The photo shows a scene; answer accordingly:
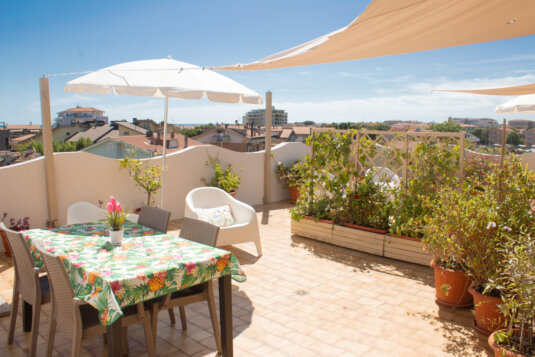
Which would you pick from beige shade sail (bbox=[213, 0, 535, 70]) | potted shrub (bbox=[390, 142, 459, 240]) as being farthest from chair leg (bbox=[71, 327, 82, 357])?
potted shrub (bbox=[390, 142, 459, 240])

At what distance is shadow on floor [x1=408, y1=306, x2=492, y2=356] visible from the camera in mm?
3410

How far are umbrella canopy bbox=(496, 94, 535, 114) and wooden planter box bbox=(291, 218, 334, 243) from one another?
5962 millimetres

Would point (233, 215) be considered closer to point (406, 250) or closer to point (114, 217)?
point (406, 250)

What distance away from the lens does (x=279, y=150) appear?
32.0 ft

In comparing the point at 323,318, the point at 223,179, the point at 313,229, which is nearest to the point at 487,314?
the point at 323,318

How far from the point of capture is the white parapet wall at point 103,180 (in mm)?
5992

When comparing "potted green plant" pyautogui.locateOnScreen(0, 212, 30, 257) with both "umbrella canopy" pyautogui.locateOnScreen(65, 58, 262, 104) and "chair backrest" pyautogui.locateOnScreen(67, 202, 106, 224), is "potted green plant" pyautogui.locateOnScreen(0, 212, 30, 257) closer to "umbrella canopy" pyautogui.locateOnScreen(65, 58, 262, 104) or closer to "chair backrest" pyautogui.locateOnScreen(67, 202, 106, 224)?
"chair backrest" pyautogui.locateOnScreen(67, 202, 106, 224)

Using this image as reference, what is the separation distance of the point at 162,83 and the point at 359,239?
349 cm

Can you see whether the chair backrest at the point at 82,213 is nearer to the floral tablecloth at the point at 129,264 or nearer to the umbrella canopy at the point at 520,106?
the floral tablecloth at the point at 129,264

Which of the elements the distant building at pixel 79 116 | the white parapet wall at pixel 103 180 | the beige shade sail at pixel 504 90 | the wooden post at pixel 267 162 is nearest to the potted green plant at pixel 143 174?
the white parapet wall at pixel 103 180

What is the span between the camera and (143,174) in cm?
730

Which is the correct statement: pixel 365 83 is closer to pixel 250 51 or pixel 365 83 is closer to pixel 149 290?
pixel 250 51

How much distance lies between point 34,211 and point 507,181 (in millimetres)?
6202

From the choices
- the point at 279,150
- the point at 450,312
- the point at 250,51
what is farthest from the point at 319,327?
the point at 250,51
